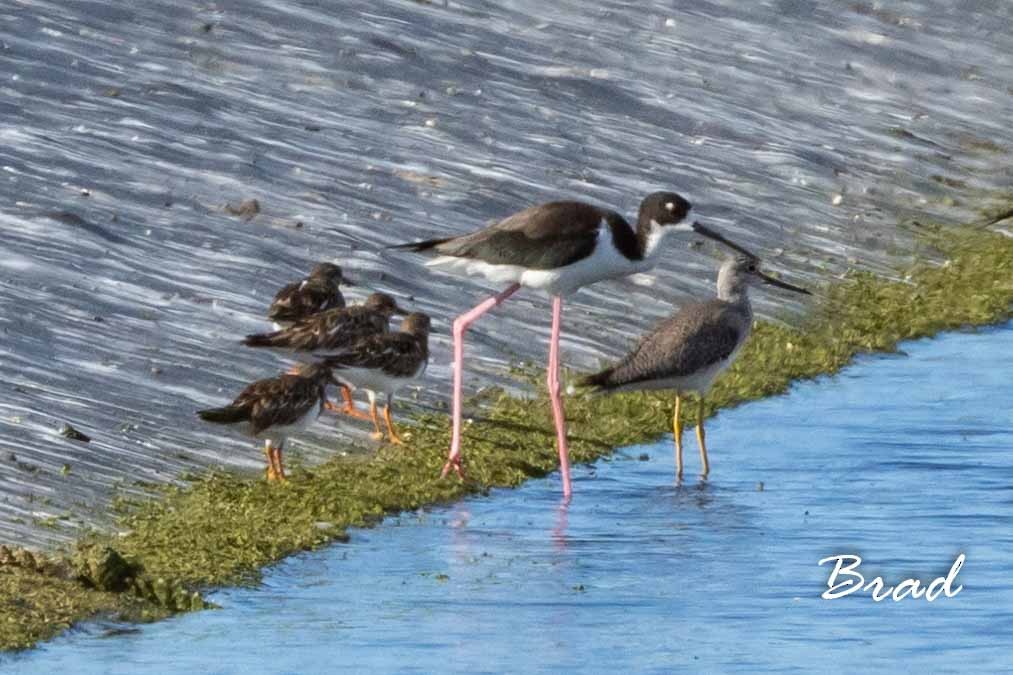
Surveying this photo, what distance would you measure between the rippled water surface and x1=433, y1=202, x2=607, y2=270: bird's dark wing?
126 centimetres

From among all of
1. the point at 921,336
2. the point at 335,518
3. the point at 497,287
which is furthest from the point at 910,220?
the point at 335,518

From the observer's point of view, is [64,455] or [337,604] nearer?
[337,604]

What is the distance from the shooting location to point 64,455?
1411 centimetres

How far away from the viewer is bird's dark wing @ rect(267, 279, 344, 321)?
16344 millimetres

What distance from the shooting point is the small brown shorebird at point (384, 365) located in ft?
49.8

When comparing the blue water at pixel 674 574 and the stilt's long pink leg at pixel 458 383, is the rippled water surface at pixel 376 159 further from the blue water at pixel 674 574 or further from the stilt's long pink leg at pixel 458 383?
the blue water at pixel 674 574

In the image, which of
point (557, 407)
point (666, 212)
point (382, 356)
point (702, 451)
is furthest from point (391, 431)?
point (666, 212)

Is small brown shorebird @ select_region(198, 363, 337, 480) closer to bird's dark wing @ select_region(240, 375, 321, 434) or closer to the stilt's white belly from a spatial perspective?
bird's dark wing @ select_region(240, 375, 321, 434)

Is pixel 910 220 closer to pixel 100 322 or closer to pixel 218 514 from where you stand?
pixel 100 322

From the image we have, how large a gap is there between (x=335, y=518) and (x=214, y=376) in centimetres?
248

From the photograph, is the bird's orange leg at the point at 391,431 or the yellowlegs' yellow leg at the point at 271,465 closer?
the yellowlegs' yellow leg at the point at 271,465

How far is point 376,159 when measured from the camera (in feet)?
70.0

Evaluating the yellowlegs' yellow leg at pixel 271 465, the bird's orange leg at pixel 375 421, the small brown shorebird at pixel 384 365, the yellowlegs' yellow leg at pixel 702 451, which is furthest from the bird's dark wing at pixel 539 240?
the yellowlegs' yellow leg at pixel 271 465

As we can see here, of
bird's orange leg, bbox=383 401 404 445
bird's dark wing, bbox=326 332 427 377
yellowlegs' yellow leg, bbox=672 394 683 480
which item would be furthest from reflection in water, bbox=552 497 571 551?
bird's dark wing, bbox=326 332 427 377
